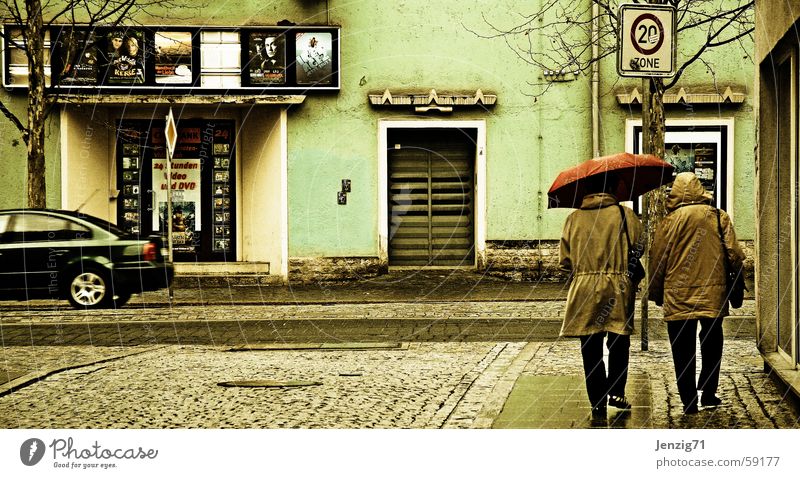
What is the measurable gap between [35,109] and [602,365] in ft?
41.1

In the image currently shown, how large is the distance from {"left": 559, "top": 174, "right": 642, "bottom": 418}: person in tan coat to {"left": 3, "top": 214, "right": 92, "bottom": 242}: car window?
10189 millimetres

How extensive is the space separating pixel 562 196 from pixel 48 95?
42.4ft

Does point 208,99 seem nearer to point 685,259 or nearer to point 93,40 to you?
point 93,40

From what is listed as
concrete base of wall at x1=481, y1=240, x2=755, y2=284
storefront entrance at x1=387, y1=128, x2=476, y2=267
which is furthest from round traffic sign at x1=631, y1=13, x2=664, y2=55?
storefront entrance at x1=387, y1=128, x2=476, y2=267

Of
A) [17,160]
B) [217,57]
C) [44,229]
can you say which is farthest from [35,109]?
[217,57]

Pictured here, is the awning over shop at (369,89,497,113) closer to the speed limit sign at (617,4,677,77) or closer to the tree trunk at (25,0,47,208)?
the tree trunk at (25,0,47,208)

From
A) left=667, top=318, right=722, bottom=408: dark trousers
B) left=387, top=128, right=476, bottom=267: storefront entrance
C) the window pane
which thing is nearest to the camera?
left=667, top=318, right=722, bottom=408: dark trousers

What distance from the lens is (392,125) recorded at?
21.2 metres

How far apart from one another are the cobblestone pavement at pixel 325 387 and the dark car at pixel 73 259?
419cm

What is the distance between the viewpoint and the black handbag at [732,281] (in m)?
8.04

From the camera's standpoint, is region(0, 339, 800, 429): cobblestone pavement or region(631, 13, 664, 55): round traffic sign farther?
region(631, 13, 664, 55): round traffic sign

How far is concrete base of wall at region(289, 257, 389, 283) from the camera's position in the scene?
21.1 metres

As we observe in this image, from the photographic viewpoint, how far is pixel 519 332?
13.4m
